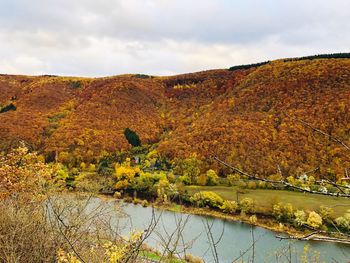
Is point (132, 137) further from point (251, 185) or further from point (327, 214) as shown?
point (327, 214)

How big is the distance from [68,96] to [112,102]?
14.0 metres

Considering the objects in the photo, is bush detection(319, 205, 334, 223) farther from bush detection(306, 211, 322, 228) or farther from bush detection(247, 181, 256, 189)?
bush detection(247, 181, 256, 189)

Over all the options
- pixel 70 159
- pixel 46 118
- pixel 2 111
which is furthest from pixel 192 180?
pixel 2 111

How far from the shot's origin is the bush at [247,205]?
37781 millimetres

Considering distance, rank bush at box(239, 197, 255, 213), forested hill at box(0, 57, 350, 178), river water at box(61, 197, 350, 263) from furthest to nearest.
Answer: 1. forested hill at box(0, 57, 350, 178)
2. bush at box(239, 197, 255, 213)
3. river water at box(61, 197, 350, 263)

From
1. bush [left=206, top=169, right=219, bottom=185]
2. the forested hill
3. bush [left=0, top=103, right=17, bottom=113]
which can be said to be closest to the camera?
bush [left=206, top=169, right=219, bottom=185]

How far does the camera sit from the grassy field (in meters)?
38.1

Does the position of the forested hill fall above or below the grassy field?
above

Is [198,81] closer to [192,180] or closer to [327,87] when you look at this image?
[327,87]

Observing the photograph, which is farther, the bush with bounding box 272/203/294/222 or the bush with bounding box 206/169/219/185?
the bush with bounding box 206/169/219/185

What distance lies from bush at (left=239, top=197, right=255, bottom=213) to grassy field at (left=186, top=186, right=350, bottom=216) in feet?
2.44

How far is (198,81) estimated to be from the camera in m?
97.8

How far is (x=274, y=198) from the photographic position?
38.3m

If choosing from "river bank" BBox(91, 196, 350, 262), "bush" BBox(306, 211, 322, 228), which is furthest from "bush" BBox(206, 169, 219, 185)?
"bush" BBox(306, 211, 322, 228)
